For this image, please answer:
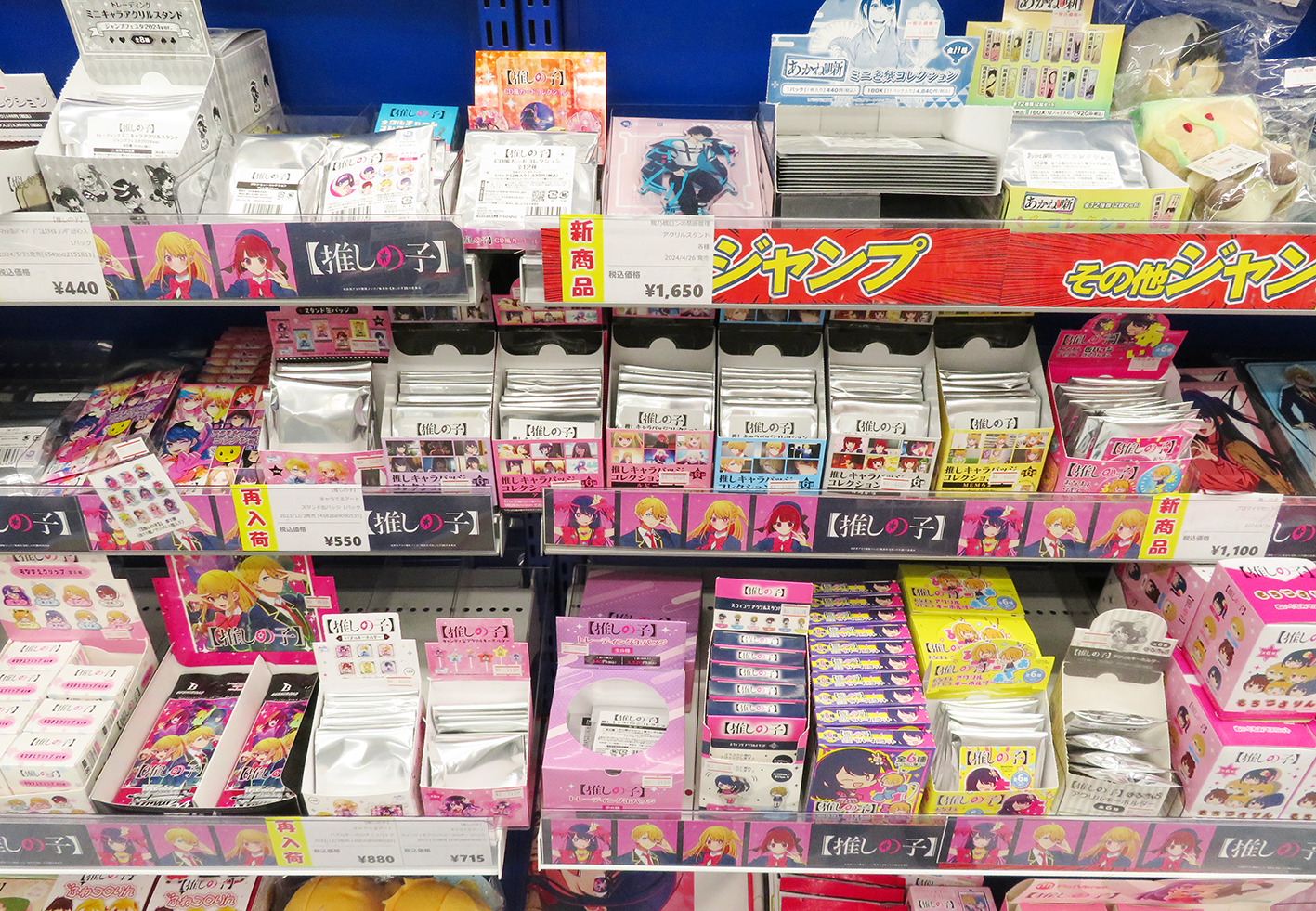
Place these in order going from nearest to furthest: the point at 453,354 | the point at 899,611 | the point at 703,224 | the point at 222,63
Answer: the point at 703,224 < the point at 222,63 < the point at 453,354 < the point at 899,611

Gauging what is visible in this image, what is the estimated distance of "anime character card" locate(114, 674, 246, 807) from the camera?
1639mm

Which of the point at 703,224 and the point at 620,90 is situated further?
the point at 620,90

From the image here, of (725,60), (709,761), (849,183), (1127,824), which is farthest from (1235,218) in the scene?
(709,761)

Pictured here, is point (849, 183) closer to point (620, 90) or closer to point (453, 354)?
point (620, 90)

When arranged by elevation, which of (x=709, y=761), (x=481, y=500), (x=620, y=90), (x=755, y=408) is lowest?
(x=709, y=761)

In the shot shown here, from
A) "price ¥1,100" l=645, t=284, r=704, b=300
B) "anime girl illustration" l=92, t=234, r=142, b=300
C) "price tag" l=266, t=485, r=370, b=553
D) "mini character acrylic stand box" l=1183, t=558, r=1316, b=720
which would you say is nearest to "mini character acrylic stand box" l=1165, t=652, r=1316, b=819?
"mini character acrylic stand box" l=1183, t=558, r=1316, b=720

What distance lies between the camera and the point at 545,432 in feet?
5.09

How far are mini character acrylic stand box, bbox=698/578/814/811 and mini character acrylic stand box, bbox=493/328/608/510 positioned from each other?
1.20ft

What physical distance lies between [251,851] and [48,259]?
1.01 metres

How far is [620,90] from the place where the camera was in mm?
1744

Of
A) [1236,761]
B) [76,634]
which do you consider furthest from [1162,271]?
[76,634]

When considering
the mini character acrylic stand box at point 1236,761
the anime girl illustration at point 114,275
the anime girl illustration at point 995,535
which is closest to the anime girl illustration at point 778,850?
the anime girl illustration at point 995,535

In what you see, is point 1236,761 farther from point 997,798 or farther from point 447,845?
point 447,845

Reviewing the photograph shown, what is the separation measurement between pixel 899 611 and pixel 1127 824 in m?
0.51
